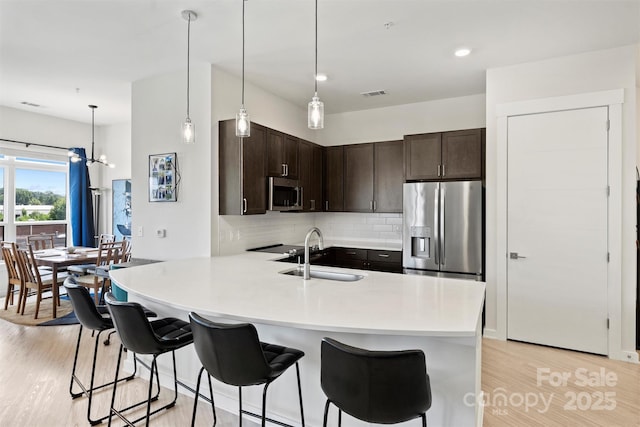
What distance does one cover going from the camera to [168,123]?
153 inches

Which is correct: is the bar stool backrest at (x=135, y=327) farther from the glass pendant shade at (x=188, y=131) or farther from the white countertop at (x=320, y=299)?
the glass pendant shade at (x=188, y=131)

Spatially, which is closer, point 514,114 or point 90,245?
point 514,114

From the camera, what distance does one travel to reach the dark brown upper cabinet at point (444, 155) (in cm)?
407

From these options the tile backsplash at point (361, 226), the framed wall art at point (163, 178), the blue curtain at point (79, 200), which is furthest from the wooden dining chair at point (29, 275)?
the tile backsplash at point (361, 226)

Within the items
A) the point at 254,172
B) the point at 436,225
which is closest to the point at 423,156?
the point at 436,225

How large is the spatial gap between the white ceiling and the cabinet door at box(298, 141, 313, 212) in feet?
2.65

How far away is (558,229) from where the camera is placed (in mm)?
3432

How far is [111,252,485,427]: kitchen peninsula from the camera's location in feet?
5.05

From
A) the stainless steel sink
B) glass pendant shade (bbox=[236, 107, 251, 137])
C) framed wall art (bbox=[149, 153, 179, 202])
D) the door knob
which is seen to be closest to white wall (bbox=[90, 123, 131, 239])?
framed wall art (bbox=[149, 153, 179, 202])

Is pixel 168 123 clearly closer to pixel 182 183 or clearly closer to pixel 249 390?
pixel 182 183

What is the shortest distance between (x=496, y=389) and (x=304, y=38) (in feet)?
10.6

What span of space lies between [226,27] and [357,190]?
9.12 ft

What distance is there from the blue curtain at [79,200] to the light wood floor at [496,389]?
285cm

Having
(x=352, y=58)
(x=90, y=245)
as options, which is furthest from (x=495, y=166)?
(x=90, y=245)
